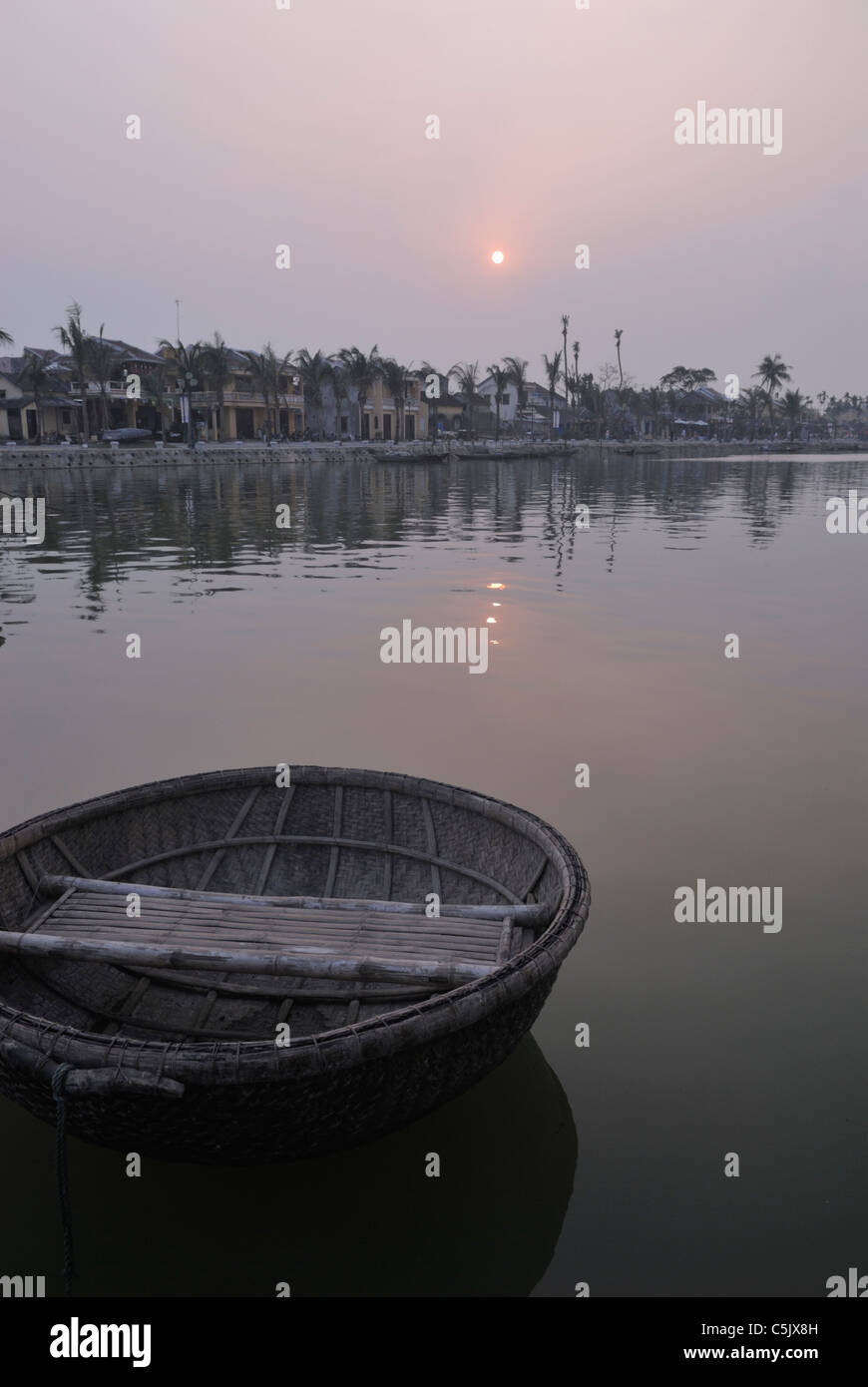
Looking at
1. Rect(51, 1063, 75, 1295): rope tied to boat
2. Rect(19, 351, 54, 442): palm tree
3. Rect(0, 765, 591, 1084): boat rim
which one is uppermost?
Rect(19, 351, 54, 442): palm tree

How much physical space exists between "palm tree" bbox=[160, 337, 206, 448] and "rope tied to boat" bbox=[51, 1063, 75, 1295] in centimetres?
6674

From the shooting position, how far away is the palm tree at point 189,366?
220 feet

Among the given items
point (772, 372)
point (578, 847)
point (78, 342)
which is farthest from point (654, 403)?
point (578, 847)

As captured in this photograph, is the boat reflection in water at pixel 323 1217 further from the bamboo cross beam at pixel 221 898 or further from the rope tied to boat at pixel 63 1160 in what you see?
the bamboo cross beam at pixel 221 898

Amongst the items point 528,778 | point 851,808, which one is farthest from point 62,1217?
point 851,808

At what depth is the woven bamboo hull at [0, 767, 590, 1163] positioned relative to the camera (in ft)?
11.7

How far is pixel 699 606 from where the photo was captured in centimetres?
1639

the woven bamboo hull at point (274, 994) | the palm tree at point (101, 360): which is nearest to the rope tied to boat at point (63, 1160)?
the woven bamboo hull at point (274, 994)

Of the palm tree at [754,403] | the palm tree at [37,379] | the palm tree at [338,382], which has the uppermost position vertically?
the palm tree at [754,403]

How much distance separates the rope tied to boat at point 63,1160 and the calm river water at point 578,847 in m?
0.18

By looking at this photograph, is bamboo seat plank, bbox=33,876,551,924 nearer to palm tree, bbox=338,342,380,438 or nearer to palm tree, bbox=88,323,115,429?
palm tree, bbox=88,323,115,429

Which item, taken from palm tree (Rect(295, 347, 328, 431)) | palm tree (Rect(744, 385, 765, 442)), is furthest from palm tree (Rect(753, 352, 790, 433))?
palm tree (Rect(295, 347, 328, 431))

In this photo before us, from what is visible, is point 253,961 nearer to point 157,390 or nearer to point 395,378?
point 157,390

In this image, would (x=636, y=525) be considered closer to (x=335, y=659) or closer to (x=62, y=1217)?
(x=335, y=659)
